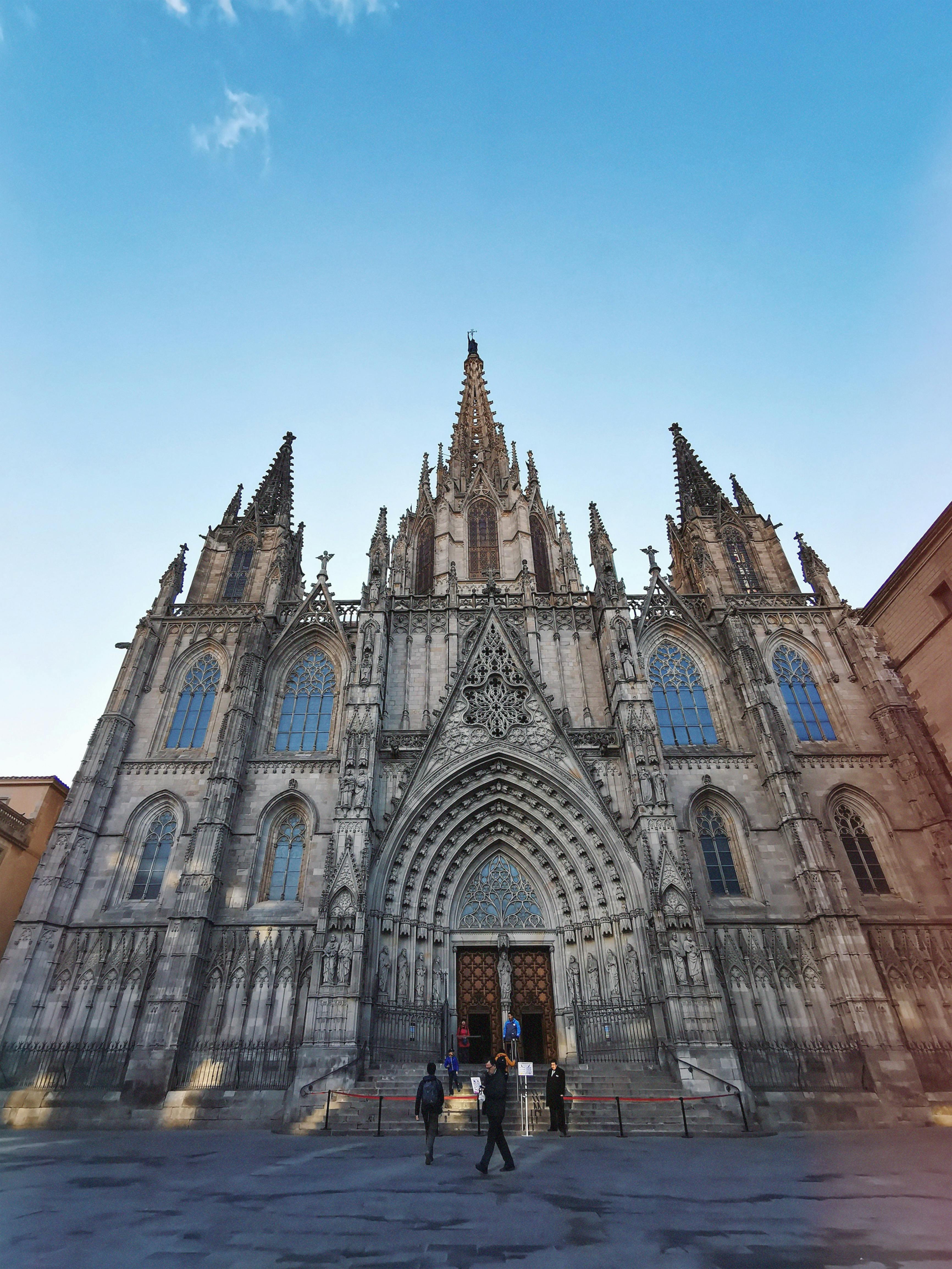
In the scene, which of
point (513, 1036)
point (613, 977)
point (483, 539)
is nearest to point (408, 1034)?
point (513, 1036)

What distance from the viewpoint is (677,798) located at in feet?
70.4

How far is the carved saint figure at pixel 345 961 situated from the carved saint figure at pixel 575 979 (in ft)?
21.4

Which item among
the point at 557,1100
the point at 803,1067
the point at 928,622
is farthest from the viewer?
the point at 803,1067

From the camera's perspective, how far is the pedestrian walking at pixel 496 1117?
8.01 m

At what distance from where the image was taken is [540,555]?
31.7 metres

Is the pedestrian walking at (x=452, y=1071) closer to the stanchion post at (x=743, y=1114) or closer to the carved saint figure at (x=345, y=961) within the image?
the carved saint figure at (x=345, y=961)

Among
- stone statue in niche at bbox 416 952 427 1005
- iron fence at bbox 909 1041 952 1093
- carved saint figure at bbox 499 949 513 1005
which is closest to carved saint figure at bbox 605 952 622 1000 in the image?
carved saint figure at bbox 499 949 513 1005

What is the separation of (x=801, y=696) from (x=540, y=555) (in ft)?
43.8

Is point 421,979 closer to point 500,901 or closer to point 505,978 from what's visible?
point 505,978

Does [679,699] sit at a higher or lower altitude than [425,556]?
lower

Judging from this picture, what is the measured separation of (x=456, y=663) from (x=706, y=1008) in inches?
525

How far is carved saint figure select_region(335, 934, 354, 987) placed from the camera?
1619 cm

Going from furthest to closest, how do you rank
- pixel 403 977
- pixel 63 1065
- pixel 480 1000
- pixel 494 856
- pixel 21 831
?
pixel 21 831
pixel 494 856
pixel 480 1000
pixel 403 977
pixel 63 1065

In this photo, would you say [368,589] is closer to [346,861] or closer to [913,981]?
[346,861]
